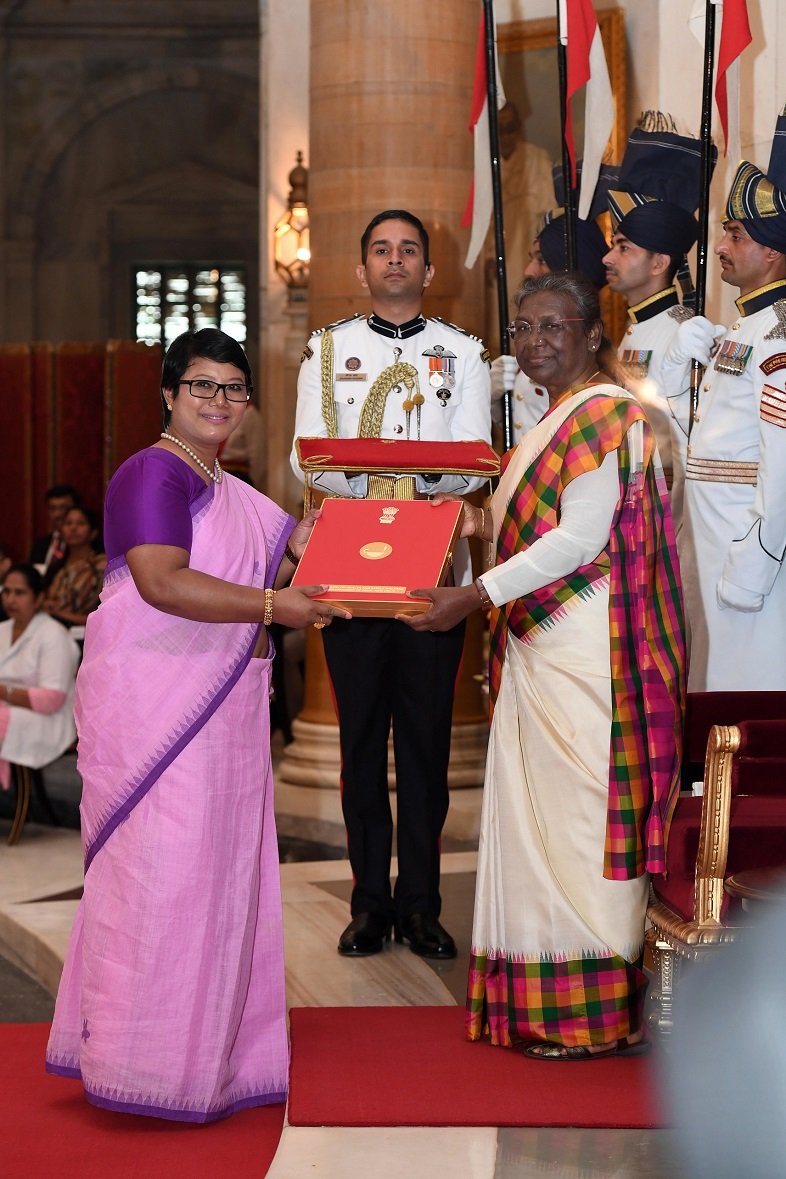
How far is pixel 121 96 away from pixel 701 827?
14178 millimetres

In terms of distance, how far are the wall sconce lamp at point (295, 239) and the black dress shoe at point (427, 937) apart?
615cm

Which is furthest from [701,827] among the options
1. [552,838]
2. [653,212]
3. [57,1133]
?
[653,212]

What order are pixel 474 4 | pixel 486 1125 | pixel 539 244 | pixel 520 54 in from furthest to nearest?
1. pixel 520 54
2. pixel 474 4
3. pixel 539 244
4. pixel 486 1125

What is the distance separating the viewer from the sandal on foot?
3635 millimetres

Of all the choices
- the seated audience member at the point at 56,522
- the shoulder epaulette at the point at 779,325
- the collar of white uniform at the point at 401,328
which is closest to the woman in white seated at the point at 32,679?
the seated audience member at the point at 56,522

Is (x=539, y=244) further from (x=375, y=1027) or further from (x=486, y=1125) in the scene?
(x=486, y=1125)

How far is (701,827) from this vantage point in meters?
3.49

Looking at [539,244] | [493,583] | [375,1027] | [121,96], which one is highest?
[121,96]

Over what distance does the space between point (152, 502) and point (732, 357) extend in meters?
2.07

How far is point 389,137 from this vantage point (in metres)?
6.55

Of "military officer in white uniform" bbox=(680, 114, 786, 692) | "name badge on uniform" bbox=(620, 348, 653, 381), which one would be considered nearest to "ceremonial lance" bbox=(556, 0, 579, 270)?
"name badge on uniform" bbox=(620, 348, 653, 381)

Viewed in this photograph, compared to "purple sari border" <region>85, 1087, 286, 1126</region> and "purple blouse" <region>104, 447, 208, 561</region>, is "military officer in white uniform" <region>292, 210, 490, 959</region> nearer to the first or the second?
"purple blouse" <region>104, 447, 208, 561</region>

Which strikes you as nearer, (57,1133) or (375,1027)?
(57,1133)

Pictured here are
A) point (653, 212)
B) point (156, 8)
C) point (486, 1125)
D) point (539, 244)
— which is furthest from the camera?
point (156, 8)
